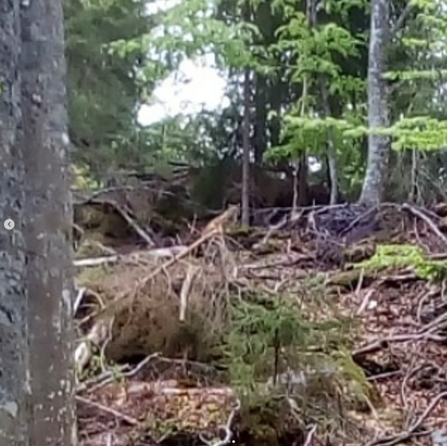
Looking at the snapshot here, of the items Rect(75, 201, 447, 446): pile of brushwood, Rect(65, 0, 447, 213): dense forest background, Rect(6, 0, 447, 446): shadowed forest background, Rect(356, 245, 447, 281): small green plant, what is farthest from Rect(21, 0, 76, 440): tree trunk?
Rect(65, 0, 447, 213): dense forest background

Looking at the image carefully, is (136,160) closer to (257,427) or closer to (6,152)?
(257,427)

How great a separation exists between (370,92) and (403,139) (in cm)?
561

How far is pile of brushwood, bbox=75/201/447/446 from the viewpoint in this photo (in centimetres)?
558

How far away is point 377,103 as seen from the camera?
12367mm

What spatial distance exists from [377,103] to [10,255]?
947cm

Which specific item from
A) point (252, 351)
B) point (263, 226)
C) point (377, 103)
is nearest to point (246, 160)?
point (263, 226)

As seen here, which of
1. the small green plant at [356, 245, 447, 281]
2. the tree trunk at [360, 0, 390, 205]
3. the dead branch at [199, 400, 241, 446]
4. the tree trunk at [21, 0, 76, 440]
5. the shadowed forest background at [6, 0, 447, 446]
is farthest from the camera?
the tree trunk at [360, 0, 390, 205]

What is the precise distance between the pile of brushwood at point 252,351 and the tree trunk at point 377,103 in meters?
2.88

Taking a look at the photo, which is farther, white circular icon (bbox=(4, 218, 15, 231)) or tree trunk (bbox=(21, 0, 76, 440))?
tree trunk (bbox=(21, 0, 76, 440))

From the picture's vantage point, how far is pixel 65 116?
15.3ft

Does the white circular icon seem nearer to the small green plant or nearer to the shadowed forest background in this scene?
the shadowed forest background

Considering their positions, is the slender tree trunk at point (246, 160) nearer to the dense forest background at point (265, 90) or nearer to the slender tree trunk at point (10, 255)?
the dense forest background at point (265, 90)

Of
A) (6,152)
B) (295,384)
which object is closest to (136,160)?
(295,384)

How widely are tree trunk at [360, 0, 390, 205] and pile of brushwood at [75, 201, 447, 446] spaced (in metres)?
2.88
